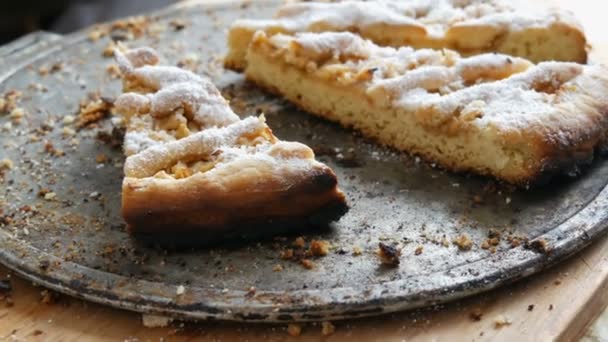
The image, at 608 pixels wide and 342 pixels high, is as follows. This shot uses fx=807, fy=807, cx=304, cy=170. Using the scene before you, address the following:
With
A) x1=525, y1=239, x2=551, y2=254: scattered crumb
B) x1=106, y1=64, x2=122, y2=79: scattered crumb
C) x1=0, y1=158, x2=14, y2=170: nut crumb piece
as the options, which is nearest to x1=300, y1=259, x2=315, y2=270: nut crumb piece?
x1=525, y1=239, x2=551, y2=254: scattered crumb

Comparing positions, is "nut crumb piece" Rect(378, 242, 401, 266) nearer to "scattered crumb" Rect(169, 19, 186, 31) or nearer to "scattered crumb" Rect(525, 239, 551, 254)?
"scattered crumb" Rect(525, 239, 551, 254)

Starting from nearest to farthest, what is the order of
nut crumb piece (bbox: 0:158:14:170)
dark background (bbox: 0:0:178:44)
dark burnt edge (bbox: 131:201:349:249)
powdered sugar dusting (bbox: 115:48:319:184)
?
dark burnt edge (bbox: 131:201:349:249) → powdered sugar dusting (bbox: 115:48:319:184) → nut crumb piece (bbox: 0:158:14:170) → dark background (bbox: 0:0:178:44)

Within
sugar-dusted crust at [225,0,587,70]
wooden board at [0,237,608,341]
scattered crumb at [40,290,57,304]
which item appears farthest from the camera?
sugar-dusted crust at [225,0,587,70]

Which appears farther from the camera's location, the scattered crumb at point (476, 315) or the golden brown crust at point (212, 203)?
the golden brown crust at point (212, 203)

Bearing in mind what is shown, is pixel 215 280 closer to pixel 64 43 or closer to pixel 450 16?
pixel 450 16

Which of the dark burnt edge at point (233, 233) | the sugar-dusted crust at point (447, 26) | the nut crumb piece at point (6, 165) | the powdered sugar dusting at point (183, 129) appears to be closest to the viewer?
the dark burnt edge at point (233, 233)

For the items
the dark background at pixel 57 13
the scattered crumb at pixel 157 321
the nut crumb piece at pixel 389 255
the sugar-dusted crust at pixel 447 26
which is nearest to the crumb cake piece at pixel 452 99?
the sugar-dusted crust at pixel 447 26

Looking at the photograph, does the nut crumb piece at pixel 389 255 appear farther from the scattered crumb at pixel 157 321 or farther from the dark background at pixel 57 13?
the dark background at pixel 57 13

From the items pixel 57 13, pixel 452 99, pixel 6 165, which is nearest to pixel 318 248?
pixel 452 99
